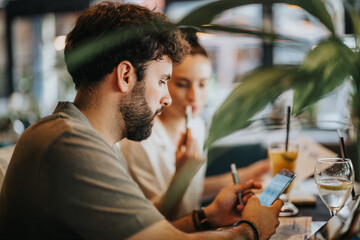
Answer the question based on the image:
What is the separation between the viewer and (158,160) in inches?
76.4

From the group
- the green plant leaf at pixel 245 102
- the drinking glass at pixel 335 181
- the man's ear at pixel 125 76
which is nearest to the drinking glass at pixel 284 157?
the drinking glass at pixel 335 181

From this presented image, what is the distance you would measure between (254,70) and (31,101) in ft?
17.4

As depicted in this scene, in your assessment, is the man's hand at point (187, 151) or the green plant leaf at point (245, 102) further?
the man's hand at point (187, 151)

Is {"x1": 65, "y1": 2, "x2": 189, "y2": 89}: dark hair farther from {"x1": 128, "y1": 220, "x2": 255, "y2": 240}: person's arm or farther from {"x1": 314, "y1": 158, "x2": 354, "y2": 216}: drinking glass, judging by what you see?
{"x1": 314, "y1": 158, "x2": 354, "y2": 216}: drinking glass

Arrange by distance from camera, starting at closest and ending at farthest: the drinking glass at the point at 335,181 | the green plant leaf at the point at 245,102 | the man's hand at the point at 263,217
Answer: the green plant leaf at the point at 245,102, the man's hand at the point at 263,217, the drinking glass at the point at 335,181

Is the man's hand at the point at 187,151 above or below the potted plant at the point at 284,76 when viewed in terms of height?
below

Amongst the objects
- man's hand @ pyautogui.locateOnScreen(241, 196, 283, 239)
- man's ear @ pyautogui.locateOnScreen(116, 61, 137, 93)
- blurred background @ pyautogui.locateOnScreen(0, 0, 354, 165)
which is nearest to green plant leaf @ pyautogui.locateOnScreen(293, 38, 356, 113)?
man's hand @ pyautogui.locateOnScreen(241, 196, 283, 239)

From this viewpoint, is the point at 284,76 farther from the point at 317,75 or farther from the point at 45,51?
the point at 45,51

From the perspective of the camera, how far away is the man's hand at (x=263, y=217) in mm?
1010

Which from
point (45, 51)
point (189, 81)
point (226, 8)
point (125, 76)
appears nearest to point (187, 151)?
point (189, 81)

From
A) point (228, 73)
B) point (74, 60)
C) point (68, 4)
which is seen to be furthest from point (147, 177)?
point (68, 4)

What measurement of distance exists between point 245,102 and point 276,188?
2.75ft

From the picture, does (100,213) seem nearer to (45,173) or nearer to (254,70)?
(45,173)

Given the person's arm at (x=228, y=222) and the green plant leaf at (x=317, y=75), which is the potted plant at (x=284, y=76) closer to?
the green plant leaf at (x=317, y=75)
